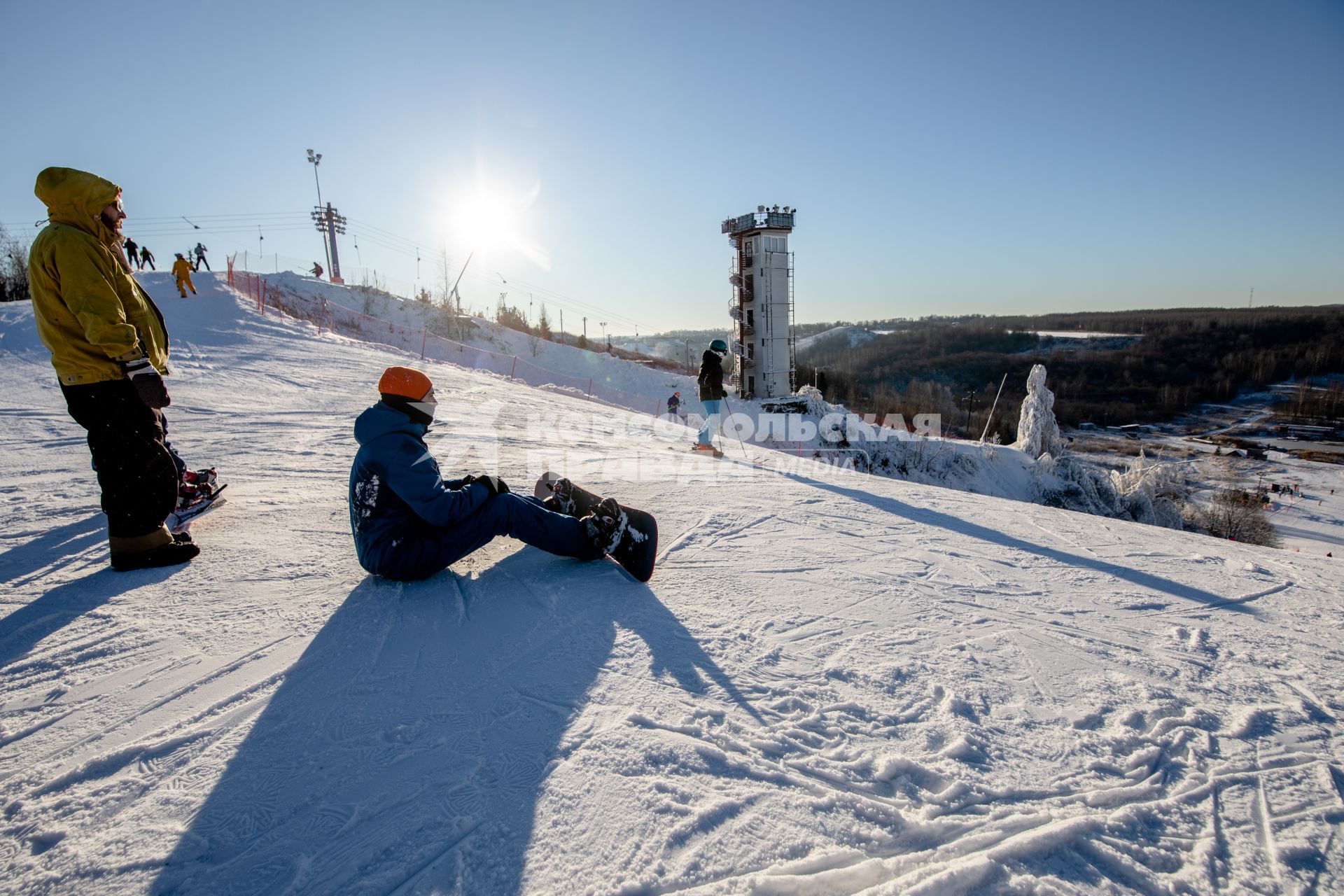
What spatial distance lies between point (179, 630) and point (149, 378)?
1238 mm

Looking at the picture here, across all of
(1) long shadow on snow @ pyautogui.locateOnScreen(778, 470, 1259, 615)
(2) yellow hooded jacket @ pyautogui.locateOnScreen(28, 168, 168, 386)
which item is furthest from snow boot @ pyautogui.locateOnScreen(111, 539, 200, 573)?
(1) long shadow on snow @ pyautogui.locateOnScreen(778, 470, 1259, 615)

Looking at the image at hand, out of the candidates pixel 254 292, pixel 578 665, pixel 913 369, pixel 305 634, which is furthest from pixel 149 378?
pixel 913 369

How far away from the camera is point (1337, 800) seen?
5.12 feet

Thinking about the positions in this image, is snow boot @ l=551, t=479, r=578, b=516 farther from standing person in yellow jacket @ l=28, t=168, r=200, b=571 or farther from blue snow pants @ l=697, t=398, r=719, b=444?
blue snow pants @ l=697, t=398, r=719, b=444

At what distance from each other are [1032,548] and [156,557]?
Answer: 5077 millimetres

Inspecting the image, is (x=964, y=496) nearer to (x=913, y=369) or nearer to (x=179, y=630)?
(x=179, y=630)

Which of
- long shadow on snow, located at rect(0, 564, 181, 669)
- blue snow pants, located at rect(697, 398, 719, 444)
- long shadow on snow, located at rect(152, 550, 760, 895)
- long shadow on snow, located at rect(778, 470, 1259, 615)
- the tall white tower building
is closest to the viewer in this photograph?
long shadow on snow, located at rect(152, 550, 760, 895)

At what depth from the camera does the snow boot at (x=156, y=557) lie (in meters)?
2.81

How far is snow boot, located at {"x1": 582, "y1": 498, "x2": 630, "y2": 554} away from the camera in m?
2.88

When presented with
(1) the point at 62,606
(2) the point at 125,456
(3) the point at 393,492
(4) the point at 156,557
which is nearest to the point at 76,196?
(2) the point at 125,456

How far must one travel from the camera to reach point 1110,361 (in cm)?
9650

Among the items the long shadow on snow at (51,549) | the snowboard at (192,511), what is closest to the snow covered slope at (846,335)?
the snowboard at (192,511)

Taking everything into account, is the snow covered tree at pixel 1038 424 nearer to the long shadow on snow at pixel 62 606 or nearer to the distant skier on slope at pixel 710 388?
the distant skier on slope at pixel 710 388

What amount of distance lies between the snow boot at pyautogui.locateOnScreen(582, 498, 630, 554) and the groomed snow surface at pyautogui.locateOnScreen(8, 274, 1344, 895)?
20cm
